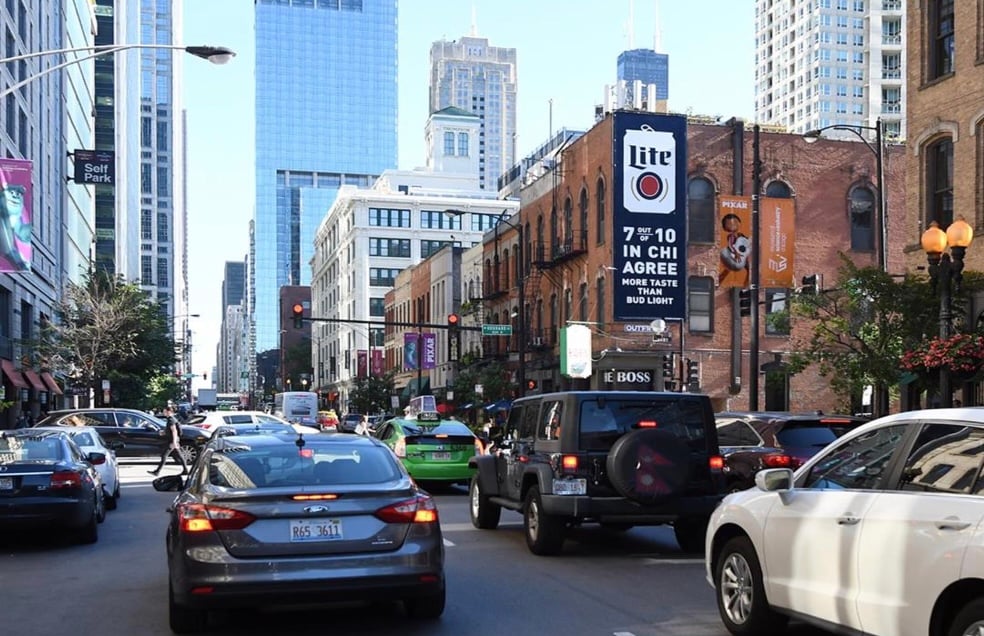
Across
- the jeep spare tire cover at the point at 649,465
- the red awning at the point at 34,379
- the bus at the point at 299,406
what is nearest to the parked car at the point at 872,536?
the jeep spare tire cover at the point at 649,465

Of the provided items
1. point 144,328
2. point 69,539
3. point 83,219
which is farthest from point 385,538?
point 83,219

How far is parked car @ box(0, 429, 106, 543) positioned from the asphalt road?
14.6 inches

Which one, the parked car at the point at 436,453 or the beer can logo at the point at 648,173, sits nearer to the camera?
the parked car at the point at 436,453

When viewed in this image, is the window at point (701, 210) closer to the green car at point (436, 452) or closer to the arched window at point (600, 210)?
the arched window at point (600, 210)

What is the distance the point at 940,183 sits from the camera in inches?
999

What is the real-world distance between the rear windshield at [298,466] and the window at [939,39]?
2131 centimetres

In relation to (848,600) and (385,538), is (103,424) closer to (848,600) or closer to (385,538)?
(385,538)

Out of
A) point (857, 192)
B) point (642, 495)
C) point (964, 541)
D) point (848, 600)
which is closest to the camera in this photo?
point (964, 541)

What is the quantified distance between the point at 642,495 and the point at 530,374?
42.0 metres

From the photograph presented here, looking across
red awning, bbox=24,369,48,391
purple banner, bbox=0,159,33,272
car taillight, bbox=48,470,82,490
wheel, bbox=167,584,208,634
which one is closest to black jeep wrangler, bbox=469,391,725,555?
Answer: wheel, bbox=167,584,208,634

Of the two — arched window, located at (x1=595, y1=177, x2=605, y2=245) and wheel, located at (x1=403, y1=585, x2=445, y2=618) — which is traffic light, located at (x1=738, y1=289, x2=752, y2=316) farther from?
wheel, located at (x1=403, y1=585, x2=445, y2=618)

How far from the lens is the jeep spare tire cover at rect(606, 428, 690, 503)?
11078mm

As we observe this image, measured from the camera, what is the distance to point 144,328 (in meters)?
57.9

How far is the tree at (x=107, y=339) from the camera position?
174 feet
